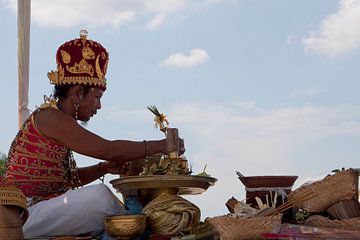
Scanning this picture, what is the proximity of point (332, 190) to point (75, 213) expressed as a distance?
1583 millimetres

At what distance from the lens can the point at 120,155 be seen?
4.19 metres

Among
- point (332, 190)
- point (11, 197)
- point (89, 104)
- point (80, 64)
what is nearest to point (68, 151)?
point (89, 104)

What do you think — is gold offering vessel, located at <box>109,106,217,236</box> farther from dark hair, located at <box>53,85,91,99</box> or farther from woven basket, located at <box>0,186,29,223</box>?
woven basket, located at <box>0,186,29,223</box>

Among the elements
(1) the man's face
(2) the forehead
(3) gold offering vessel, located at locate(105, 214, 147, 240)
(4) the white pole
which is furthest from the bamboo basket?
(4) the white pole

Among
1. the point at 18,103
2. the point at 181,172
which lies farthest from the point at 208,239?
the point at 18,103

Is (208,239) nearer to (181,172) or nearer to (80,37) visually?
(181,172)

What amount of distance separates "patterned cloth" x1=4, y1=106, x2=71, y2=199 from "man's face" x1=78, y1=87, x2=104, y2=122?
10.0 inches

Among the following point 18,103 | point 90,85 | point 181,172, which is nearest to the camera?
point 181,172

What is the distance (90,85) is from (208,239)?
4.71 feet

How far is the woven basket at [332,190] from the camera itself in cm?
352

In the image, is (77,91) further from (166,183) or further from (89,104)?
(166,183)

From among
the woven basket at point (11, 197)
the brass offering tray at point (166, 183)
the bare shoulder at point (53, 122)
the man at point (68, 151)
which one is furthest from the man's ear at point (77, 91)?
the woven basket at point (11, 197)

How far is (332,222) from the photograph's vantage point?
11.2ft

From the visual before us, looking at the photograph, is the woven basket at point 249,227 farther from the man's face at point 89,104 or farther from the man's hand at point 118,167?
the man's face at point 89,104
